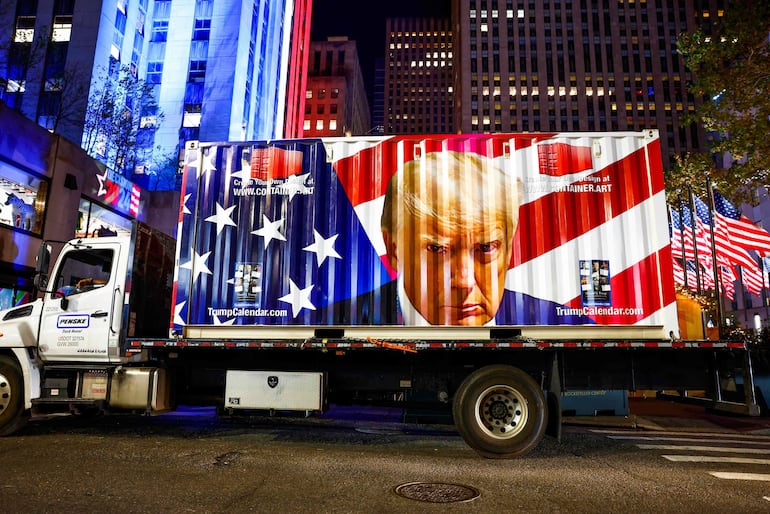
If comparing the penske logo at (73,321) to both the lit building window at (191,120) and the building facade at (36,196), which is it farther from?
the lit building window at (191,120)

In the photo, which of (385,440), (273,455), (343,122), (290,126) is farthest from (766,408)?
(343,122)

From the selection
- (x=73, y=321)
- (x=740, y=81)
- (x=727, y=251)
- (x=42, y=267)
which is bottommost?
(x=73, y=321)

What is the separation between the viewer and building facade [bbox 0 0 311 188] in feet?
114

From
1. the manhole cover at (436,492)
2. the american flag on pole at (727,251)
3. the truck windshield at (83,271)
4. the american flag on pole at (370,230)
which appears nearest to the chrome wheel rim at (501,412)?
the american flag on pole at (370,230)

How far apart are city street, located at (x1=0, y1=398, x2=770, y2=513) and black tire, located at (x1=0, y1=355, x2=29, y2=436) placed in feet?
1.08

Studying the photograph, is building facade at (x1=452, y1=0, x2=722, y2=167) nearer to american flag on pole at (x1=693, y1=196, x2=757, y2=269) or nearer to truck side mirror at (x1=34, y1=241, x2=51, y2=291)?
american flag on pole at (x1=693, y1=196, x2=757, y2=269)

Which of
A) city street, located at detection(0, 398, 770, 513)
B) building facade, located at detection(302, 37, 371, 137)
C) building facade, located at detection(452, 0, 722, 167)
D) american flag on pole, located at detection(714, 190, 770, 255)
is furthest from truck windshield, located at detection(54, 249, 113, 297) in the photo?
building facade, located at detection(452, 0, 722, 167)

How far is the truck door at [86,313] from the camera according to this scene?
7.54m

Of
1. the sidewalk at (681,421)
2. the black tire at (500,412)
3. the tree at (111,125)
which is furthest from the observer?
the tree at (111,125)

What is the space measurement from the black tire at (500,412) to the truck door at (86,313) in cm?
529

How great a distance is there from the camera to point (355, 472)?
18.9 ft

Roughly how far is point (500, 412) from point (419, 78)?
539 feet

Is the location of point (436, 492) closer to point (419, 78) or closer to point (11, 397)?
point (11, 397)

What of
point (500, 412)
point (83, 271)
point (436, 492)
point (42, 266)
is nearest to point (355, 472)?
point (436, 492)
